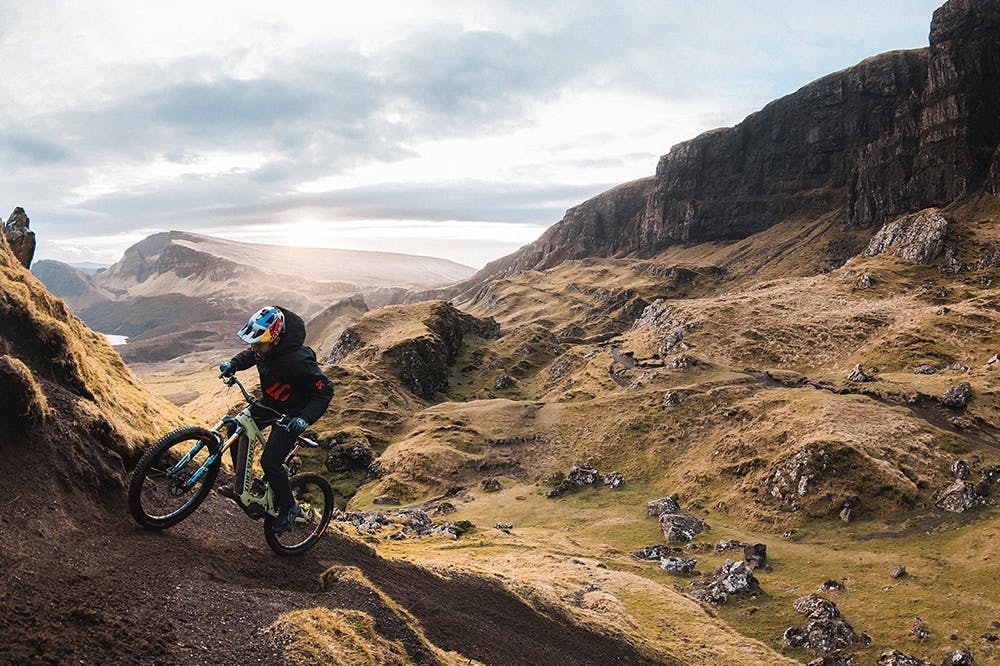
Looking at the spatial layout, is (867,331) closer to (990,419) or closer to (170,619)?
(990,419)

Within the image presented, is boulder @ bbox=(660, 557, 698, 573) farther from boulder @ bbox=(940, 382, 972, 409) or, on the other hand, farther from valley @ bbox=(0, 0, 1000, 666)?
boulder @ bbox=(940, 382, 972, 409)

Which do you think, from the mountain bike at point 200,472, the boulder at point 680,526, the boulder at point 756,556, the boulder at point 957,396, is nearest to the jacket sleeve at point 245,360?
the mountain bike at point 200,472

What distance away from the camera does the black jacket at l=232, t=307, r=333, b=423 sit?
1500 cm

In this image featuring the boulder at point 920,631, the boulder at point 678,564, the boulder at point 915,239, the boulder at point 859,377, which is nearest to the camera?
the boulder at point 920,631

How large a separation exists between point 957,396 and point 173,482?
96.2 meters

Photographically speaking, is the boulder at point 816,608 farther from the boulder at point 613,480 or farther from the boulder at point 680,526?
the boulder at point 613,480

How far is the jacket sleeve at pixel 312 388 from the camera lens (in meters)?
15.1

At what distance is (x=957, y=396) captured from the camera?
7938cm

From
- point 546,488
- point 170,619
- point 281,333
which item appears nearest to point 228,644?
point 170,619

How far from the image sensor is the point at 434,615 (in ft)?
65.8

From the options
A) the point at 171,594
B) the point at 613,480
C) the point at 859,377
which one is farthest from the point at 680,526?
the point at 171,594

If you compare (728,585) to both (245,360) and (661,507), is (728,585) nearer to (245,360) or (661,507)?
(661,507)

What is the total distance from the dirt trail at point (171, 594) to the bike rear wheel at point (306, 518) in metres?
0.43

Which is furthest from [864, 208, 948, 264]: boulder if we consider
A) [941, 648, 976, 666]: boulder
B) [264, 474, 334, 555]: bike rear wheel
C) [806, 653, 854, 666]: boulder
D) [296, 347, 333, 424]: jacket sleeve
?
[296, 347, 333, 424]: jacket sleeve
